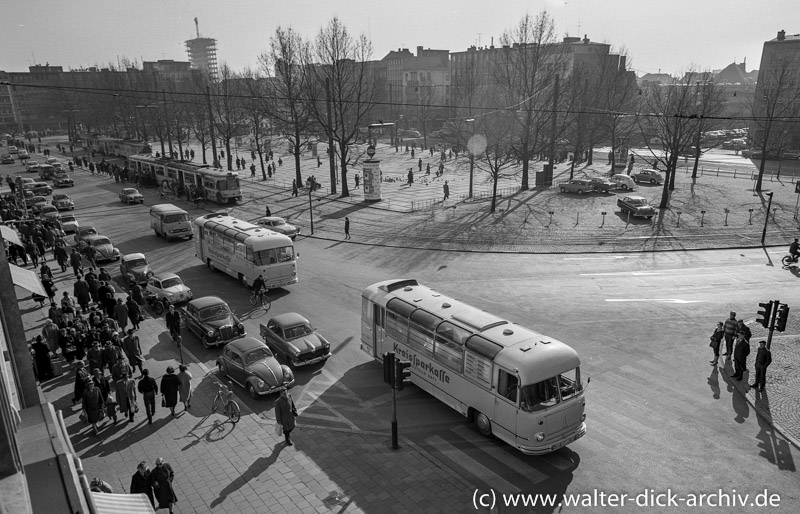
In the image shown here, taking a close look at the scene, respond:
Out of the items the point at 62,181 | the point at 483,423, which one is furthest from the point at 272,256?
the point at 62,181

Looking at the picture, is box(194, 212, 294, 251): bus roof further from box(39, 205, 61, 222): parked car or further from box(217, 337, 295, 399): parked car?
box(39, 205, 61, 222): parked car

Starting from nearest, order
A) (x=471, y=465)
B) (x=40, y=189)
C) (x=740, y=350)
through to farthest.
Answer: (x=471, y=465) < (x=740, y=350) < (x=40, y=189)

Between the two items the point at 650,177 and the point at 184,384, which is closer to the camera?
the point at 184,384

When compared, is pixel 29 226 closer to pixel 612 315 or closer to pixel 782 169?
pixel 612 315

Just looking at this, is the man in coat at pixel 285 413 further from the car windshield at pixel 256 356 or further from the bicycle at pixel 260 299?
the bicycle at pixel 260 299

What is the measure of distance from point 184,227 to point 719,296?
30.6 m

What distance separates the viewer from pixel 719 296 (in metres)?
24.1

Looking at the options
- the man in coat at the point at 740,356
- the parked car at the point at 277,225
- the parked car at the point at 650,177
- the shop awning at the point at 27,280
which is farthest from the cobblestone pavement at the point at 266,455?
the parked car at the point at 650,177

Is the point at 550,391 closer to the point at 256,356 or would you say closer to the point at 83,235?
the point at 256,356

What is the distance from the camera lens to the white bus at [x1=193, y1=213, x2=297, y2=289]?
24.7 meters

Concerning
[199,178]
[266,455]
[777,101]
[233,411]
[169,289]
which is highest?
[777,101]

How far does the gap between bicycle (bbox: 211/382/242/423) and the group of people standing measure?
14853mm

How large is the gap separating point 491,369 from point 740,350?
8.70 meters

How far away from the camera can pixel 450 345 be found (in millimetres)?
14633
